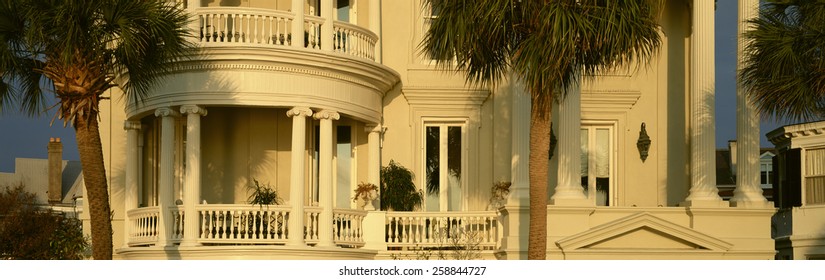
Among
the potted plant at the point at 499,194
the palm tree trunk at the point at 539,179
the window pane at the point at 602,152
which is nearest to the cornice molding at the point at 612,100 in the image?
the window pane at the point at 602,152

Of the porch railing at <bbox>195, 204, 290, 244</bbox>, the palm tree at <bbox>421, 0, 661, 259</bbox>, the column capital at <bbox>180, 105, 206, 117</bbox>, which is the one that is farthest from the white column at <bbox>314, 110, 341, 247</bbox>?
the palm tree at <bbox>421, 0, 661, 259</bbox>

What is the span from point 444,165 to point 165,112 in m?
6.69

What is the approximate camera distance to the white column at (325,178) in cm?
2606

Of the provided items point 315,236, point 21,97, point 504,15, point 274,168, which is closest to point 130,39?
point 21,97

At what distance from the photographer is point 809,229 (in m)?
30.5

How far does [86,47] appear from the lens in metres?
19.7

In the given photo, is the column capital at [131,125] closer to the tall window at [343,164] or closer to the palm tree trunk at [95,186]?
the tall window at [343,164]

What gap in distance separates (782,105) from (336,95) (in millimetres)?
9128

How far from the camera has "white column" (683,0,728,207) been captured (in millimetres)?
26672

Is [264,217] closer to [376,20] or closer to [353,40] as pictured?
[353,40]

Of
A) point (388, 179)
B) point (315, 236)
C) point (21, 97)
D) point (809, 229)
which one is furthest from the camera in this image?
point (809, 229)

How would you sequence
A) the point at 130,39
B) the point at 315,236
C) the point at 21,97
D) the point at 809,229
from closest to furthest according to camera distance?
the point at 130,39
the point at 21,97
the point at 315,236
the point at 809,229

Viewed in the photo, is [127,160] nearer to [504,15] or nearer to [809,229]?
[504,15]

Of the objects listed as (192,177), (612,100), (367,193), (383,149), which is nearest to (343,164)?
(383,149)
